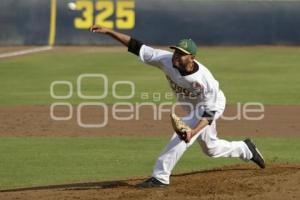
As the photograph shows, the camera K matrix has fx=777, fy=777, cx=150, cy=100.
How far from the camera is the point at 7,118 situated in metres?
14.6

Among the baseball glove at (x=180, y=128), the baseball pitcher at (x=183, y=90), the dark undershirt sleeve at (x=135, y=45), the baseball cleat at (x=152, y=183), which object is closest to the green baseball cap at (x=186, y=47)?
the baseball pitcher at (x=183, y=90)

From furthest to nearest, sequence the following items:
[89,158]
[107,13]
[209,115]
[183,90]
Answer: [107,13] < [89,158] < [183,90] < [209,115]

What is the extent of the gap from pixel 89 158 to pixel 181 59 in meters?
3.19

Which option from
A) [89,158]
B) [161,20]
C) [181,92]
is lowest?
[89,158]

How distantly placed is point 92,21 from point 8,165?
1862 cm

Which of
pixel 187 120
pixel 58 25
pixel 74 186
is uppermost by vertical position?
pixel 58 25

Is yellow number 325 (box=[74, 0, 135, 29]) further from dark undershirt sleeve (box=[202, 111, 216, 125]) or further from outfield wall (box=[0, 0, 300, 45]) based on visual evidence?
dark undershirt sleeve (box=[202, 111, 216, 125])

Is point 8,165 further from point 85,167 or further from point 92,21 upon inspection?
point 92,21

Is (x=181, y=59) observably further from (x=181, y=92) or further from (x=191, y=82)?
(x=181, y=92)

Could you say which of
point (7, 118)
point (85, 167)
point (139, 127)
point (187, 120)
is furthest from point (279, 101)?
point (187, 120)

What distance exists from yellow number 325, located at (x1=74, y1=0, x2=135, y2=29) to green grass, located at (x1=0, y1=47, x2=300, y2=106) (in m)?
1.04

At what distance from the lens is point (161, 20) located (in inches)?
1137

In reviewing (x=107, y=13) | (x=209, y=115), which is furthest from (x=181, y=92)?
(x=107, y=13)

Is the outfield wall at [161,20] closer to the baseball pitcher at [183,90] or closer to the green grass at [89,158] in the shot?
the green grass at [89,158]
